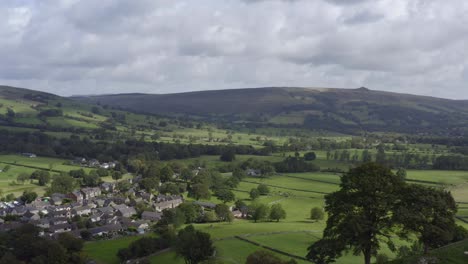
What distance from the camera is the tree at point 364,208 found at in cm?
2770

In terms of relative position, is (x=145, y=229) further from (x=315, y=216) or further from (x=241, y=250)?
(x=315, y=216)

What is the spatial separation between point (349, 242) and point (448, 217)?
303 inches

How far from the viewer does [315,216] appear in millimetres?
77062

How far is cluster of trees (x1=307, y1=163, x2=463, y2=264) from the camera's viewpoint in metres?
27.7

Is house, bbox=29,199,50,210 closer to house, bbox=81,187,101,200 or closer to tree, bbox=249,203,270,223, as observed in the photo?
house, bbox=81,187,101,200

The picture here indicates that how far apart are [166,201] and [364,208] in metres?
71.6

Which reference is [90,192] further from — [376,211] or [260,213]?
[376,211]

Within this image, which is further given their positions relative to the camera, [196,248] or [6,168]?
[6,168]

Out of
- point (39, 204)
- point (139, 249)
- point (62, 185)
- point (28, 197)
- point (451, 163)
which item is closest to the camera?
point (139, 249)

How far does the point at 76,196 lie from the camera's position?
98500mm

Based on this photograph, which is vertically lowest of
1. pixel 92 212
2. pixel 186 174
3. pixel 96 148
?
pixel 92 212

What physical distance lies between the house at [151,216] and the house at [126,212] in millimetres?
4529

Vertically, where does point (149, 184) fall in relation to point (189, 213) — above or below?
below

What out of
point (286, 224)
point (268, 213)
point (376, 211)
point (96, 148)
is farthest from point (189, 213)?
point (96, 148)
